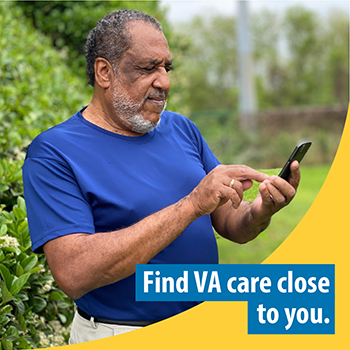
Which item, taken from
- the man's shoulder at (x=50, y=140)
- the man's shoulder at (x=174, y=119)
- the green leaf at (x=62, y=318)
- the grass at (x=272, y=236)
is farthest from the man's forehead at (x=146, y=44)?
the grass at (x=272, y=236)

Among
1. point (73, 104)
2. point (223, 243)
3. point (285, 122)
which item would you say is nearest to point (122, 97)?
point (73, 104)

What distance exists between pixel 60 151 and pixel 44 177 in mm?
157

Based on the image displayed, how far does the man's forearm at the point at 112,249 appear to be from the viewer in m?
2.09

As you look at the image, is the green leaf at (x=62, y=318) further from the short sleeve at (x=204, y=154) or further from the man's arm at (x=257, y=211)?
the short sleeve at (x=204, y=154)

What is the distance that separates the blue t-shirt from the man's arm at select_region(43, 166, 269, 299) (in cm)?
9

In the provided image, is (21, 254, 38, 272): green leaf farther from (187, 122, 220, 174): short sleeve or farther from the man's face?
(187, 122, 220, 174): short sleeve

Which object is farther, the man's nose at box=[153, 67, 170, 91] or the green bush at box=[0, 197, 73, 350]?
the green bush at box=[0, 197, 73, 350]

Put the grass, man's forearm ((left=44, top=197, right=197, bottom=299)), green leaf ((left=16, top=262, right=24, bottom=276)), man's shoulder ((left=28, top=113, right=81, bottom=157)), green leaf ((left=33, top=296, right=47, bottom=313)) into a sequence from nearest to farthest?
man's forearm ((left=44, top=197, right=197, bottom=299))
man's shoulder ((left=28, top=113, right=81, bottom=157))
green leaf ((left=16, top=262, right=24, bottom=276))
green leaf ((left=33, top=296, right=47, bottom=313))
the grass

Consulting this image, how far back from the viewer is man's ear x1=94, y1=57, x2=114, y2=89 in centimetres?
262

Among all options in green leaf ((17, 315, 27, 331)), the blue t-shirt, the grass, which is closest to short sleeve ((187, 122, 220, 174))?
the blue t-shirt

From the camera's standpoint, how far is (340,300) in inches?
88.7

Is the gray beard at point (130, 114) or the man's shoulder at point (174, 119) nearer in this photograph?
the gray beard at point (130, 114)

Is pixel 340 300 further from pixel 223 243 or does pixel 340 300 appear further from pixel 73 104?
pixel 223 243

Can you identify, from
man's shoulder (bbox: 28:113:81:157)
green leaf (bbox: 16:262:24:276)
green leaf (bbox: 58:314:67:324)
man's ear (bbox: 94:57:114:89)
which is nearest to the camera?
man's shoulder (bbox: 28:113:81:157)
